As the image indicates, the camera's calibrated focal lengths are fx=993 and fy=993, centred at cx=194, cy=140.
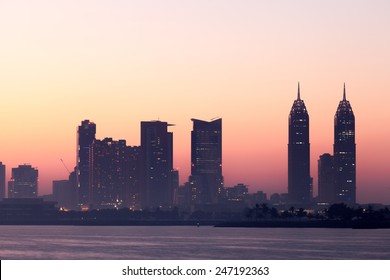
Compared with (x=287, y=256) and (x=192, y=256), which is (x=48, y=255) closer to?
(x=192, y=256)

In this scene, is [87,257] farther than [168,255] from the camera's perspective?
No

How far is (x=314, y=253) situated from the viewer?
152 meters

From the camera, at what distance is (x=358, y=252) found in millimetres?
155875
